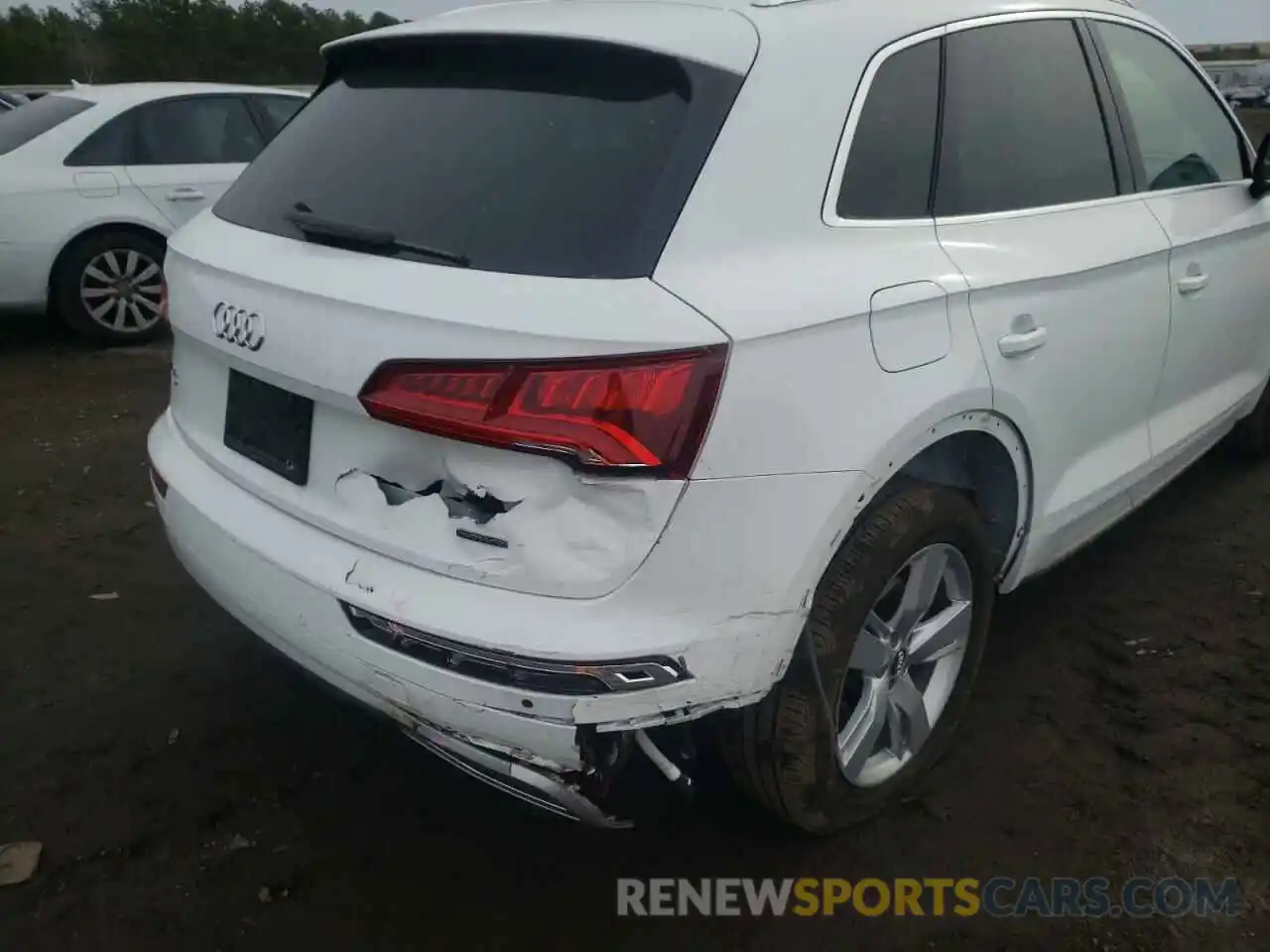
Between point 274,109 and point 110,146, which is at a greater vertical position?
point 274,109

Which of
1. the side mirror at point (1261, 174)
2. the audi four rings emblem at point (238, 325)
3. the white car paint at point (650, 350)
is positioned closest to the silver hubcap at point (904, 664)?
the white car paint at point (650, 350)

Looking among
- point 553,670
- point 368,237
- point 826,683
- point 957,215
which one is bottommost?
point 826,683

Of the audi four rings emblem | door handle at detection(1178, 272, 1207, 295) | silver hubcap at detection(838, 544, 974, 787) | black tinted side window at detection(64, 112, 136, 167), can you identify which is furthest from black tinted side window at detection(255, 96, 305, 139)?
silver hubcap at detection(838, 544, 974, 787)

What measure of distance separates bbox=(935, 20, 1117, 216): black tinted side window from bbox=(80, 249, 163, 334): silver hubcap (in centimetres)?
552

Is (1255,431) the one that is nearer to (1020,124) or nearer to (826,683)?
(1020,124)

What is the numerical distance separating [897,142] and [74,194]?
18.3 ft

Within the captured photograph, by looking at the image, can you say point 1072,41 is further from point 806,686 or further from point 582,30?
point 806,686

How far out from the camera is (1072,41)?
289 centimetres

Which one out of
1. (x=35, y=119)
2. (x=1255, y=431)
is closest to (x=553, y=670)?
(x=1255, y=431)

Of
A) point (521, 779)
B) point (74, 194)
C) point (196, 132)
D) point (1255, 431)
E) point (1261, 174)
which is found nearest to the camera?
point (521, 779)

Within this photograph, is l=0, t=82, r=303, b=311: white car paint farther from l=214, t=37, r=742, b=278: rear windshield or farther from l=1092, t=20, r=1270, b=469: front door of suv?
l=1092, t=20, r=1270, b=469: front door of suv

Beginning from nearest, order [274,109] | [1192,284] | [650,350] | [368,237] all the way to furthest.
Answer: [650,350], [368,237], [1192,284], [274,109]

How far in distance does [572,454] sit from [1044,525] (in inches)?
59.2

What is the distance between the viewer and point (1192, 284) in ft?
10.2
